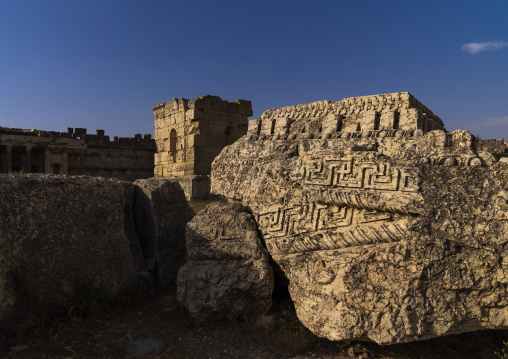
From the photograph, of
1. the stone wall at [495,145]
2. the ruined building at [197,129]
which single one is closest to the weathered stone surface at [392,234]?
the ruined building at [197,129]

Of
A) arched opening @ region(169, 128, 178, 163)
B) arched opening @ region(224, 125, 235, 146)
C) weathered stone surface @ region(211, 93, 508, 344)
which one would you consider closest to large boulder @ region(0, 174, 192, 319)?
weathered stone surface @ region(211, 93, 508, 344)

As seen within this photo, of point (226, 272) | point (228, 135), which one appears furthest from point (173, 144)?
point (226, 272)

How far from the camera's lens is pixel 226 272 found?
3143 millimetres

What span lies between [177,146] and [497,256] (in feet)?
46.0

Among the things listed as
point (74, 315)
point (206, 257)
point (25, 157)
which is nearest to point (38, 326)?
point (74, 315)

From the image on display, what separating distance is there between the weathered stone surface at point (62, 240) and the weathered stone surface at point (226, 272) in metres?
0.68

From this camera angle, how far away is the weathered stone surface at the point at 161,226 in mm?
3832

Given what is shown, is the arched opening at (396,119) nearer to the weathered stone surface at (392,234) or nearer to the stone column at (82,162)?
the weathered stone surface at (392,234)

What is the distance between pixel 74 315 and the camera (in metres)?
3.05

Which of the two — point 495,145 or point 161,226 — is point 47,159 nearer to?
point 161,226

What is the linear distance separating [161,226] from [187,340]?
1.30 metres

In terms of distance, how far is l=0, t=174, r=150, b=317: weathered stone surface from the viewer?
2912 millimetres

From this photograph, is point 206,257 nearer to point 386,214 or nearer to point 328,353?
point 328,353

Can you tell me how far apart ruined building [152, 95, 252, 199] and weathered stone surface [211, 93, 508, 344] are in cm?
1126
